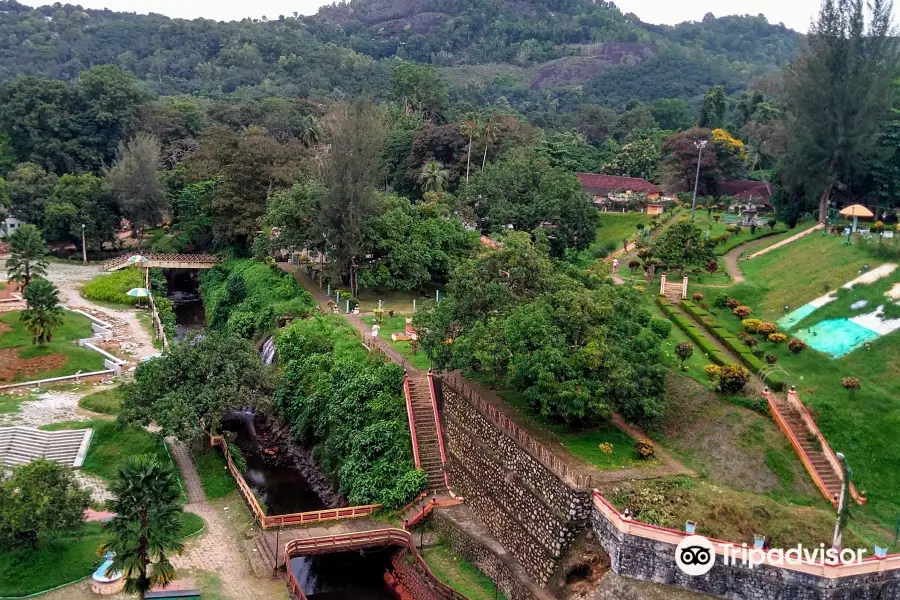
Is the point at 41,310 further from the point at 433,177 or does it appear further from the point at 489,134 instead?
the point at 489,134

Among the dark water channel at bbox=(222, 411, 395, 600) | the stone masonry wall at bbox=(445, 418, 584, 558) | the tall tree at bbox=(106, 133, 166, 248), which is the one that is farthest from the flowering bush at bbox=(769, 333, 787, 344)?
the tall tree at bbox=(106, 133, 166, 248)

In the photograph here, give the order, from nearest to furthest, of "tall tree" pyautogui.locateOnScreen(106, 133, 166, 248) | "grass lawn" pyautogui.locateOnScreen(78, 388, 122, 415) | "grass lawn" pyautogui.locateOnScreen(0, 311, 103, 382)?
"grass lawn" pyautogui.locateOnScreen(78, 388, 122, 415) → "grass lawn" pyautogui.locateOnScreen(0, 311, 103, 382) → "tall tree" pyautogui.locateOnScreen(106, 133, 166, 248)

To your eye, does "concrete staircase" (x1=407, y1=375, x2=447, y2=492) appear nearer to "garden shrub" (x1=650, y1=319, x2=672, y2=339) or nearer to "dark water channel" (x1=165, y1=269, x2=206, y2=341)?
"garden shrub" (x1=650, y1=319, x2=672, y2=339)

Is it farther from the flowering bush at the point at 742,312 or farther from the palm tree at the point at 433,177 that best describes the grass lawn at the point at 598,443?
the palm tree at the point at 433,177

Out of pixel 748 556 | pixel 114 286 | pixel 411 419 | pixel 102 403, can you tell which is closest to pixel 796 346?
pixel 748 556

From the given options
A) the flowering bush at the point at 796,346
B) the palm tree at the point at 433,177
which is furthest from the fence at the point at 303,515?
the palm tree at the point at 433,177

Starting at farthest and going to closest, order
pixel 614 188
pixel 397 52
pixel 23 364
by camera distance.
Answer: pixel 397 52
pixel 614 188
pixel 23 364
